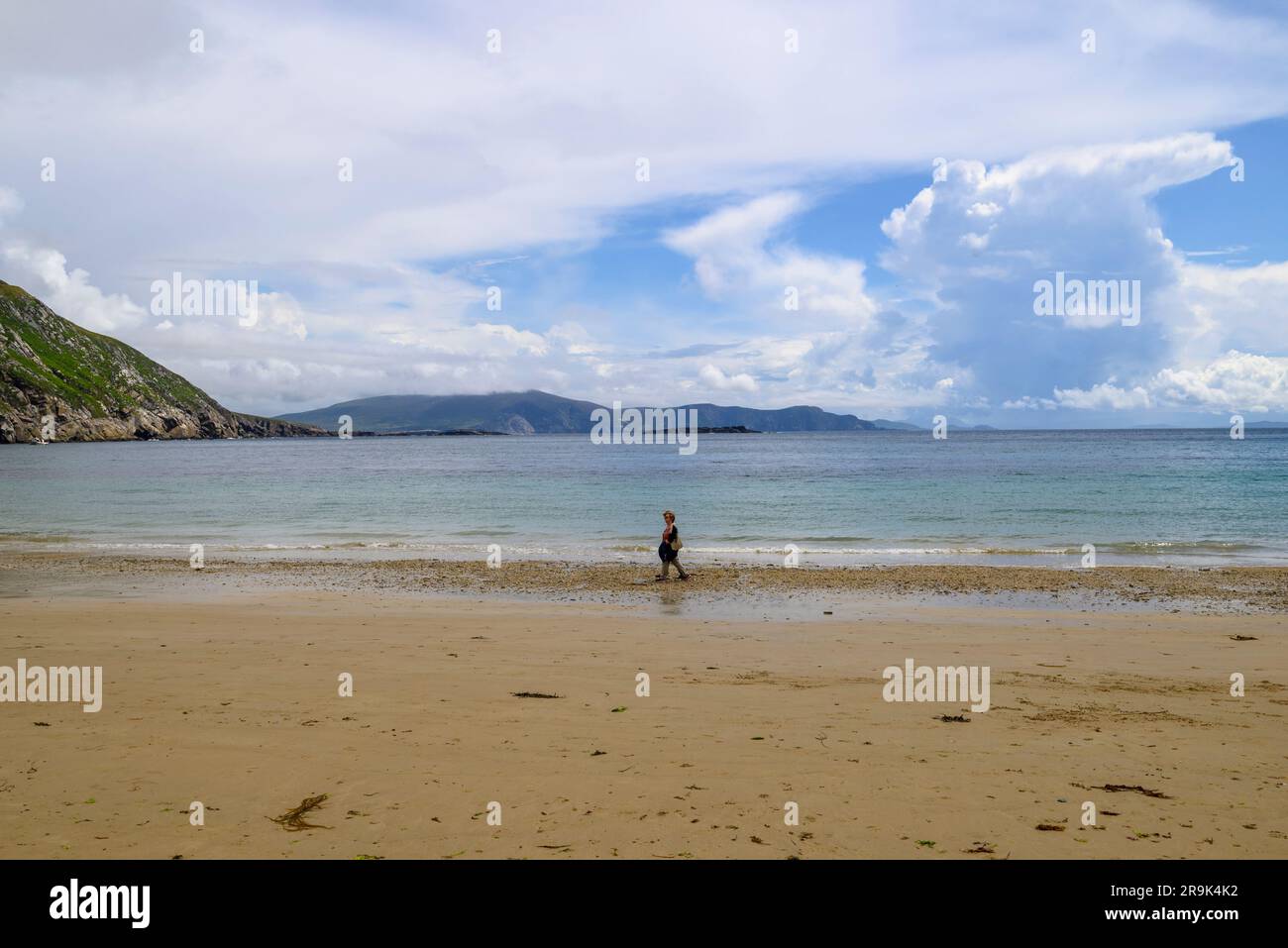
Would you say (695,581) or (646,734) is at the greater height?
(695,581)

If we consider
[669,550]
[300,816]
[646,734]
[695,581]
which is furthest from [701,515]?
[300,816]

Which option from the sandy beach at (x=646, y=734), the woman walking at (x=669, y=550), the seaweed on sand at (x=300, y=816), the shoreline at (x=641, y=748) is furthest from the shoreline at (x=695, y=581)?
the seaweed on sand at (x=300, y=816)

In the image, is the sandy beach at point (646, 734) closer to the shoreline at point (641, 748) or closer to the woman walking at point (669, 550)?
the shoreline at point (641, 748)

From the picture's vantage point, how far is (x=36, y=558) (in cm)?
2697

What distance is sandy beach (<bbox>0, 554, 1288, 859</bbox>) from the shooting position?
20.5 ft

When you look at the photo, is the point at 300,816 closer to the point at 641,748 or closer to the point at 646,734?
the point at 641,748

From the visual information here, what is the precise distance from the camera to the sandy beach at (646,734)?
625 cm

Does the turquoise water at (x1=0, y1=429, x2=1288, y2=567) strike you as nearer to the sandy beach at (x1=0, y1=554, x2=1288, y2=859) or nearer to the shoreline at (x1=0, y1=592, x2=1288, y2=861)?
the sandy beach at (x1=0, y1=554, x2=1288, y2=859)

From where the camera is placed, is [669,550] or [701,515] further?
[701,515]

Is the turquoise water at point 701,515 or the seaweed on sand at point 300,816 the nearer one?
the seaweed on sand at point 300,816

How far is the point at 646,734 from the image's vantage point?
876 cm

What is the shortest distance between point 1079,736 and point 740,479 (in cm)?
6179

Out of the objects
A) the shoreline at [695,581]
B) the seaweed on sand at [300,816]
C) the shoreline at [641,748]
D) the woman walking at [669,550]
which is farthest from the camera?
the woman walking at [669,550]
